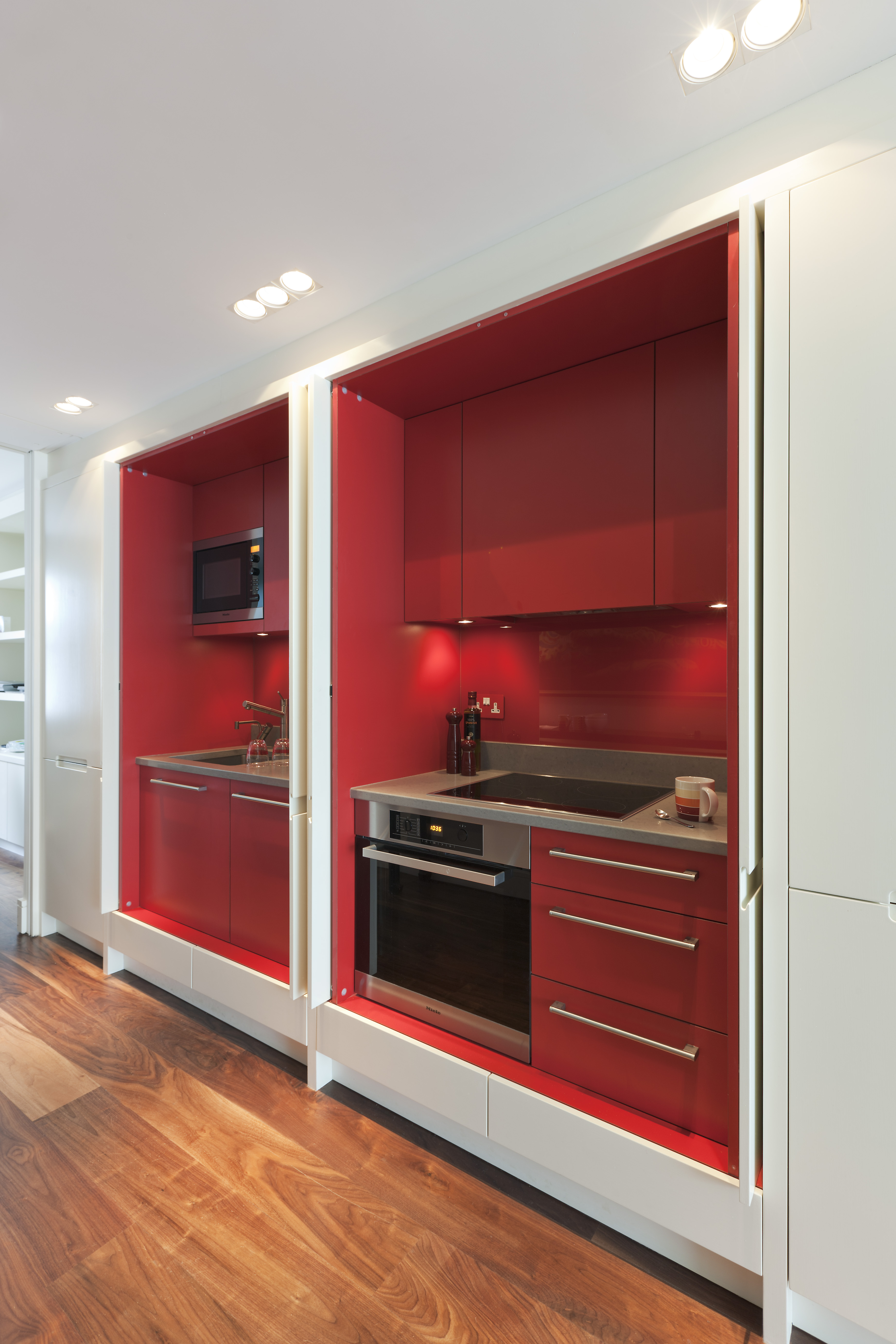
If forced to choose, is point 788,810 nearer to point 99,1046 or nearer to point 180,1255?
point 180,1255

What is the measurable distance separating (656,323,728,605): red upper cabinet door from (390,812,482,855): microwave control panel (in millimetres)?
858

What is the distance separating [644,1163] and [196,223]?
2.54 meters

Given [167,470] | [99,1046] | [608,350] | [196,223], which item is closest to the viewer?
[196,223]

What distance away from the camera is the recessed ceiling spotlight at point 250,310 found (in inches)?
81.4

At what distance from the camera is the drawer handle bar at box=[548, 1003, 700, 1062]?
1465 millimetres

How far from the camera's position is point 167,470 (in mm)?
2973

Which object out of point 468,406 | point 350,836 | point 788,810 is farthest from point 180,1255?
point 468,406

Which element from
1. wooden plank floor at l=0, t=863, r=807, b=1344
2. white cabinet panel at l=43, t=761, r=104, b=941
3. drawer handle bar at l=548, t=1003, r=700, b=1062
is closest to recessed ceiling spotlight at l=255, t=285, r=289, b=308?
white cabinet panel at l=43, t=761, r=104, b=941

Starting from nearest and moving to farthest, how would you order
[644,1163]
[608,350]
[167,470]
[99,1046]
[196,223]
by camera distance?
[644,1163] → [196,223] → [608,350] → [99,1046] → [167,470]

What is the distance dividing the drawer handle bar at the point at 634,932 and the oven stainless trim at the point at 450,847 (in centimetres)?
15

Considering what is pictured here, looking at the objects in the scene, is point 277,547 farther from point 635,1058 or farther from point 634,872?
point 635,1058

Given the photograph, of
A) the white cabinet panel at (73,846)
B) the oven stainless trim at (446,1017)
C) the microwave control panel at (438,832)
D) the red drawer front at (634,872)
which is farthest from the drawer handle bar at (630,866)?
the white cabinet panel at (73,846)

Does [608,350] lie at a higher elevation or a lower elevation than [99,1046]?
higher

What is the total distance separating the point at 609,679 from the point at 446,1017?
121 centimetres
